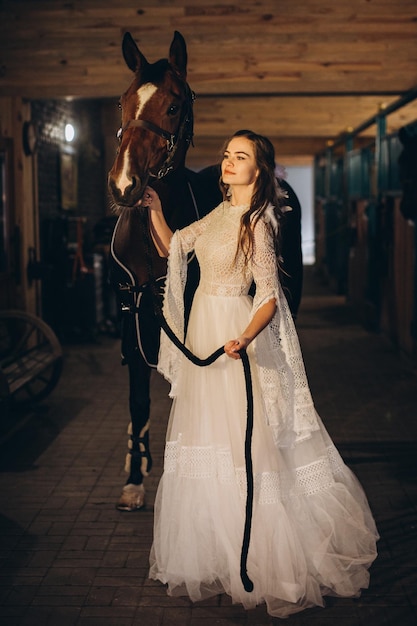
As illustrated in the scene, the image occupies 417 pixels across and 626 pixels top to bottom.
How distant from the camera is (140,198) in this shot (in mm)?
3574

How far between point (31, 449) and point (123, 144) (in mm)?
2881

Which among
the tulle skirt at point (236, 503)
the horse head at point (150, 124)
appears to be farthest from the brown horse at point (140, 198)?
the tulle skirt at point (236, 503)

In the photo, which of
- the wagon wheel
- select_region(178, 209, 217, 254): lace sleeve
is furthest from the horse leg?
the wagon wheel

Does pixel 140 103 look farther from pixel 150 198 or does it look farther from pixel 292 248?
pixel 292 248

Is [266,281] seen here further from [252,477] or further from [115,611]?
[115,611]

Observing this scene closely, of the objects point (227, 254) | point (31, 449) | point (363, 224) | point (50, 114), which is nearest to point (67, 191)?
point (50, 114)

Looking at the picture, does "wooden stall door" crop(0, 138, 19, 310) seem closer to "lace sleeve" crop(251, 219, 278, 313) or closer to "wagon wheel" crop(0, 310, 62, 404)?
"wagon wheel" crop(0, 310, 62, 404)

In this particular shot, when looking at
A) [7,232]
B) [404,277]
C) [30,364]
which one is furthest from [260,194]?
[404,277]

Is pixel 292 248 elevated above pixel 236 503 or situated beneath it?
elevated above

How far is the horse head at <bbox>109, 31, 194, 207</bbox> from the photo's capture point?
11.7 feet

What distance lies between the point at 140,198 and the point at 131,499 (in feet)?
5.94

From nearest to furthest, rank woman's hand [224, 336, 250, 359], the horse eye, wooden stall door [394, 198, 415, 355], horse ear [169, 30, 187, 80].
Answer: woman's hand [224, 336, 250, 359], the horse eye, horse ear [169, 30, 187, 80], wooden stall door [394, 198, 415, 355]

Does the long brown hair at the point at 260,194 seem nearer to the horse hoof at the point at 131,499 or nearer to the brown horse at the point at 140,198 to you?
the brown horse at the point at 140,198

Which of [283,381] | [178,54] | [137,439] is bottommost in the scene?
[137,439]
